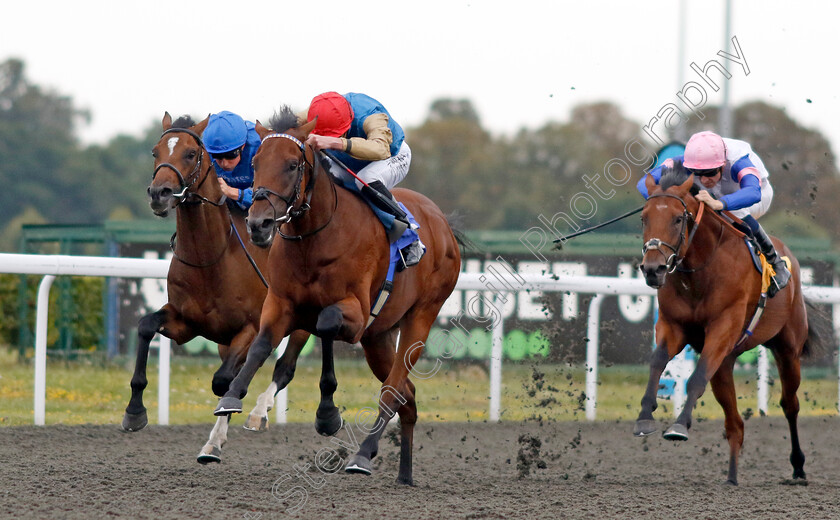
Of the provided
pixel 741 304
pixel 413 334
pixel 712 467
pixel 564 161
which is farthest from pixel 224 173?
pixel 564 161

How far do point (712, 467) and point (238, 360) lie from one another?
9.80 feet

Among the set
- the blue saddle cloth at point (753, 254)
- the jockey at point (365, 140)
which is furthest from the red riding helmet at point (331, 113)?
the blue saddle cloth at point (753, 254)

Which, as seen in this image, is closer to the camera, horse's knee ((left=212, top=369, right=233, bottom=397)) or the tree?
horse's knee ((left=212, top=369, right=233, bottom=397))

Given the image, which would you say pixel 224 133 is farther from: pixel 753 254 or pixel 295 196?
pixel 753 254

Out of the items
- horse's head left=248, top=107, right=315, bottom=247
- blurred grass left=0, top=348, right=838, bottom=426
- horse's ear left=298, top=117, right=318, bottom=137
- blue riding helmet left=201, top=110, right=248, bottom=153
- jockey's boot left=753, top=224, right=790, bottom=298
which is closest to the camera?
horse's head left=248, top=107, right=315, bottom=247

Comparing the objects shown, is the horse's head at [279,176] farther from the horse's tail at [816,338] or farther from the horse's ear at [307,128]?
the horse's tail at [816,338]

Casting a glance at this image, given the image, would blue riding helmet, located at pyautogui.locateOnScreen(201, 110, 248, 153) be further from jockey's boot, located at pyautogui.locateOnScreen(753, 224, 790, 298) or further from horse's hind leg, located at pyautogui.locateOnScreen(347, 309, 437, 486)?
jockey's boot, located at pyautogui.locateOnScreen(753, 224, 790, 298)

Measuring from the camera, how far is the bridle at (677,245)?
4906 mm

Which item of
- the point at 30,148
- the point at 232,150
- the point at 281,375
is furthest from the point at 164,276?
the point at 30,148

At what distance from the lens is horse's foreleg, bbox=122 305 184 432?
5.02 metres

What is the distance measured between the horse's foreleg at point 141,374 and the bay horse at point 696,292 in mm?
2278

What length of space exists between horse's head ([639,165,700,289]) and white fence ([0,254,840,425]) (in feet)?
6.93

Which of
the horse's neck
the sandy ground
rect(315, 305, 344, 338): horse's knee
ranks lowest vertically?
the sandy ground

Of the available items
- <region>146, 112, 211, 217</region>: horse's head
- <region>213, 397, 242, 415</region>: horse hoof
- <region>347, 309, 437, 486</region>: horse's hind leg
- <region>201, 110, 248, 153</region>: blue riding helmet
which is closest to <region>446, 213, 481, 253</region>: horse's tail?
<region>347, 309, 437, 486</region>: horse's hind leg
